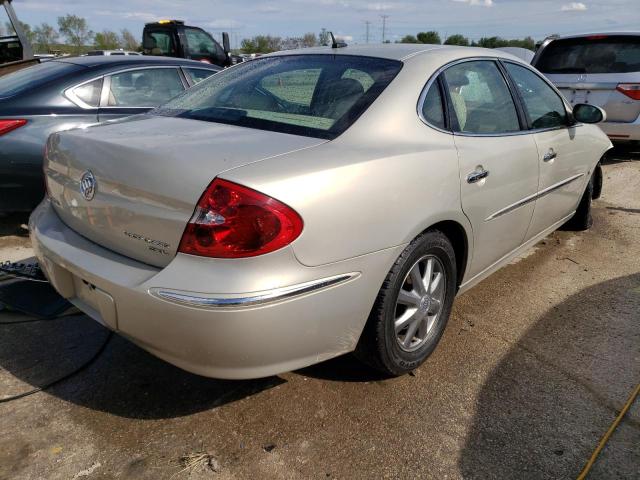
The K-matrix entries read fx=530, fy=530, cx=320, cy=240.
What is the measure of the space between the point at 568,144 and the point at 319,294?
252 centimetres

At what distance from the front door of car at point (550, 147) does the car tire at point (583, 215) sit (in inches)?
20.5

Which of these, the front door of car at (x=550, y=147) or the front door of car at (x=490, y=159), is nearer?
the front door of car at (x=490, y=159)

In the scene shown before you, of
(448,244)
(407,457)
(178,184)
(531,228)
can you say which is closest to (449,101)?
(448,244)

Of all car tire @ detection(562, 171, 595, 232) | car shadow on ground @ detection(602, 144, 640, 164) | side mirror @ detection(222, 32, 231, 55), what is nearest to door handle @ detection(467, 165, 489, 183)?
car tire @ detection(562, 171, 595, 232)

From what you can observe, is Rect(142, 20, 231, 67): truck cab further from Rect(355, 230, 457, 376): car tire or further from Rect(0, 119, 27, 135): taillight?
Rect(355, 230, 457, 376): car tire

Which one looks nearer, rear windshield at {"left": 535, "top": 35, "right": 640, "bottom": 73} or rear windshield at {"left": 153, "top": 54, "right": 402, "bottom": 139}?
rear windshield at {"left": 153, "top": 54, "right": 402, "bottom": 139}

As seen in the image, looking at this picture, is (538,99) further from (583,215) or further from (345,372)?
(345,372)

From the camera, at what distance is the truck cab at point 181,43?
41.6 feet

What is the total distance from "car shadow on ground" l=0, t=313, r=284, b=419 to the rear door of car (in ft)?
20.1

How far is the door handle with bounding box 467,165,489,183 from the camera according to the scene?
101 inches

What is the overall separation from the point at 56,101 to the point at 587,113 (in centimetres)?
403

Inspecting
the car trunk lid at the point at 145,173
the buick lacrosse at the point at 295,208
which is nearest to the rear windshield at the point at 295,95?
the buick lacrosse at the point at 295,208

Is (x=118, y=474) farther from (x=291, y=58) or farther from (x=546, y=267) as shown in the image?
(x=546, y=267)

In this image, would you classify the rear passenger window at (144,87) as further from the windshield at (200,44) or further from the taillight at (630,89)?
the windshield at (200,44)
